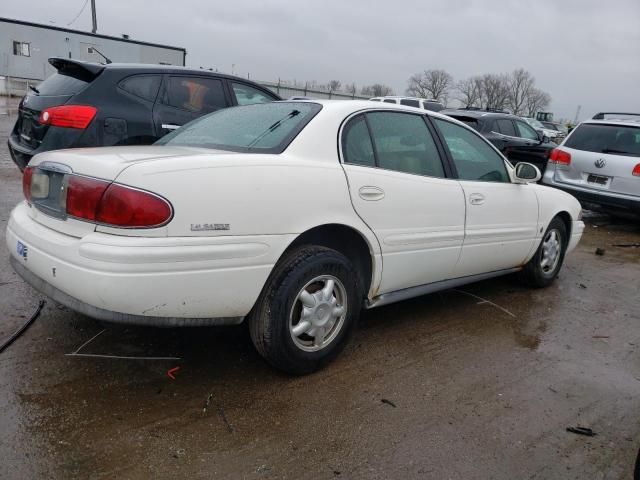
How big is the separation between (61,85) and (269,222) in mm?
3608

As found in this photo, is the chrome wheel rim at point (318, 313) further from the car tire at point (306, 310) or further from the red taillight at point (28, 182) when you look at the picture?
the red taillight at point (28, 182)

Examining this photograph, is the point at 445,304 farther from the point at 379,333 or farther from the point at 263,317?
the point at 263,317

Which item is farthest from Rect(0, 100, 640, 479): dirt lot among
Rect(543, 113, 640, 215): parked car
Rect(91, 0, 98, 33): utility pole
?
Rect(91, 0, 98, 33): utility pole

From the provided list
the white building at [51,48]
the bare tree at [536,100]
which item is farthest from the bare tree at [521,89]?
the white building at [51,48]

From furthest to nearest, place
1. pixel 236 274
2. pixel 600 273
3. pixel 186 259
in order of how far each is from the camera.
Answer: pixel 600 273 < pixel 236 274 < pixel 186 259

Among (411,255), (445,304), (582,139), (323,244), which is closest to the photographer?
(323,244)

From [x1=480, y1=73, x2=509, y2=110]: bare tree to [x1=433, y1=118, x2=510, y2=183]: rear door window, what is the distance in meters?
83.3

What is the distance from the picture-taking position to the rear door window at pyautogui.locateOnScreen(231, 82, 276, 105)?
19.8ft

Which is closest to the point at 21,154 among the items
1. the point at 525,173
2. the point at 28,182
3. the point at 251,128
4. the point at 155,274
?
the point at 28,182

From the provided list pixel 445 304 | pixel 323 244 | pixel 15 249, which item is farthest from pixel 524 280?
pixel 15 249

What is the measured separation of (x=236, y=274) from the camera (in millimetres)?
2482

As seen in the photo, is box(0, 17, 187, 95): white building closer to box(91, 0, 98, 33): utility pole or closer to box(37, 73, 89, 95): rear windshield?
box(91, 0, 98, 33): utility pole

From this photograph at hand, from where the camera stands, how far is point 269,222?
2557 millimetres

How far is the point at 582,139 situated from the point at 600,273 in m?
3.35
